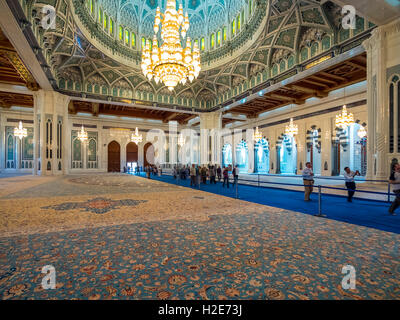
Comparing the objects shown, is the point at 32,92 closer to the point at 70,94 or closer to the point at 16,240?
the point at 70,94

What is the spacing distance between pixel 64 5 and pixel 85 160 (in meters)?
11.8

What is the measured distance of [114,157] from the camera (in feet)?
62.0

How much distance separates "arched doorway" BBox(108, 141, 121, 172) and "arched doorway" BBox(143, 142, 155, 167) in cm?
233

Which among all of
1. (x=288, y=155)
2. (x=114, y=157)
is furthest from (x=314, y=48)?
(x=114, y=157)

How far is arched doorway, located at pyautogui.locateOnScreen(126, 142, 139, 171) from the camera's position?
764 inches

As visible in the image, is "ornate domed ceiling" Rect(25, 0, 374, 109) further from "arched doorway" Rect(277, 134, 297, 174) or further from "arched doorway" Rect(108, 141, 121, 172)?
"arched doorway" Rect(108, 141, 121, 172)

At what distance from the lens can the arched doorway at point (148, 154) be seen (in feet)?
66.1

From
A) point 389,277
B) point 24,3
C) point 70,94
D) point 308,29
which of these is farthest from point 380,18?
point 70,94

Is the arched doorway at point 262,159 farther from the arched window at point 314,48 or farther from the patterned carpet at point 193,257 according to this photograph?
the patterned carpet at point 193,257

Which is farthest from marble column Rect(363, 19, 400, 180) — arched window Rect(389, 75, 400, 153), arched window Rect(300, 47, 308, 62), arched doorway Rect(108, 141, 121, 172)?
arched doorway Rect(108, 141, 121, 172)

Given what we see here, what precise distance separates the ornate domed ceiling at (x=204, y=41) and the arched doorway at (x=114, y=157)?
5938 mm

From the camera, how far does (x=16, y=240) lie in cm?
237

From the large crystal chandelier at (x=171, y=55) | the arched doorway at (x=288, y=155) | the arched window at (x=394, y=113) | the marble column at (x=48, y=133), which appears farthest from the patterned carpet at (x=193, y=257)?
the arched doorway at (x=288, y=155)
